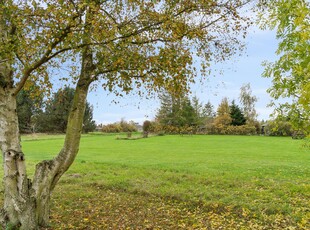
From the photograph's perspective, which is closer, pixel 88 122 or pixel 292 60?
pixel 292 60

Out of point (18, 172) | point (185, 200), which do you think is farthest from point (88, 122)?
point (18, 172)

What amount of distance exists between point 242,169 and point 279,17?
351 inches

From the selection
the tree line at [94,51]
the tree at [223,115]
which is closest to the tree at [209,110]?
the tree at [223,115]

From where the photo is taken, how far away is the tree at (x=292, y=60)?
3604mm

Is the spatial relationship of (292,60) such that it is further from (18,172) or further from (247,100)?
(247,100)

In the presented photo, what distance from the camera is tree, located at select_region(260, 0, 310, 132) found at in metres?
3.60

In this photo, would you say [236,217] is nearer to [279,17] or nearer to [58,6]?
[279,17]

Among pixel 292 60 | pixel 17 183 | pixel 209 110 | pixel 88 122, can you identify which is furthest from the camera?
Answer: pixel 209 110

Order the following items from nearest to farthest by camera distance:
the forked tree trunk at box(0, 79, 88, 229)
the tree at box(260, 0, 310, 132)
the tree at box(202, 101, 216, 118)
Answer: the tree at box(260, 0, 310, 132) < the forked tree trunk at box(0, 79, 88, 229) < the tree at box(202, 101, 216, 118)

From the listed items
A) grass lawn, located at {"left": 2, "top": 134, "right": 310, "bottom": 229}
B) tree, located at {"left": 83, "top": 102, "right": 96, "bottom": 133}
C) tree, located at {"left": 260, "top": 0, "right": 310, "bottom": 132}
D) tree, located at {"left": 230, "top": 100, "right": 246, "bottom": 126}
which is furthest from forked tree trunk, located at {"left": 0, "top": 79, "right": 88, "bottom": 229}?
tree, located at {"left": 83, "top": 102, "right": 96, "bottom": 133}

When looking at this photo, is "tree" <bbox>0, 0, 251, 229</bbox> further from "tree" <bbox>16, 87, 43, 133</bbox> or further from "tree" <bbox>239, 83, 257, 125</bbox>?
"tree" <bbox>239, 83, 257, 125</bbox>

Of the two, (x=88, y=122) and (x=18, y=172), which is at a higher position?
(x=88, y=122)

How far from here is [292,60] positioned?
15.8 feet

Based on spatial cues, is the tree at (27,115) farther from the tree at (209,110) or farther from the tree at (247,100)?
the tree at (247,100)
